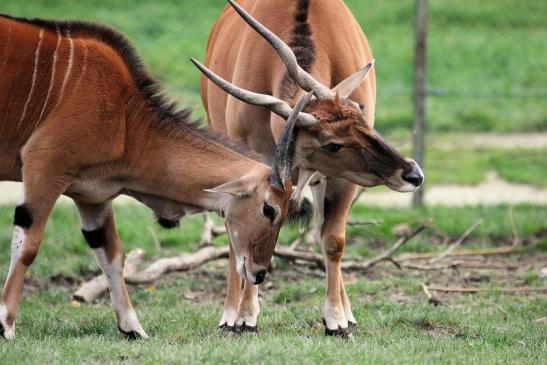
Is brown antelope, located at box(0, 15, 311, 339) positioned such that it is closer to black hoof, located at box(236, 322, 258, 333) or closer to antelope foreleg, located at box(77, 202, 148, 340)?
antelope foreleg, located at box(77, 202, 148, 340)

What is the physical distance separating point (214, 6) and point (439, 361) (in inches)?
523

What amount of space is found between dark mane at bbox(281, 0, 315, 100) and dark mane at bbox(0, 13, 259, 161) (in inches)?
18.7

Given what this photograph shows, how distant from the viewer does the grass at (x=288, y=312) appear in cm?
505

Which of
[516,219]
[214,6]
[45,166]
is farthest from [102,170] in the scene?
[214,6]

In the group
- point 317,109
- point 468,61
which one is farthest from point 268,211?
point 468,61

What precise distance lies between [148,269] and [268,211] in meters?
2.06

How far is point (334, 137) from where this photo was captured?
5.76m

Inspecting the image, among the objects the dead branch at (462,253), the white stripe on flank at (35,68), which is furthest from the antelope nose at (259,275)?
the dead branch at (462,253)

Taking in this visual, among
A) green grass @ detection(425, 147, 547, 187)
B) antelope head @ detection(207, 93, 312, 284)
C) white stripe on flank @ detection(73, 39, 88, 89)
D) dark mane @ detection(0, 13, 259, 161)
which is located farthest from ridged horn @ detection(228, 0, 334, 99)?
green grass @ detection(425, 147, 547, 187)

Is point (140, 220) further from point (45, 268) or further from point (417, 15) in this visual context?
point (417, 15)

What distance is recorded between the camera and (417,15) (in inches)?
407

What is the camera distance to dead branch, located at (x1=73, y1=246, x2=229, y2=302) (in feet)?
23.3

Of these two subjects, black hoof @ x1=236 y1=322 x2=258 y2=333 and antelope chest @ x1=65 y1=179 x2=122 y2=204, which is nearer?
antelope chest @ x1=65 y1=179 x2=122 y2=204

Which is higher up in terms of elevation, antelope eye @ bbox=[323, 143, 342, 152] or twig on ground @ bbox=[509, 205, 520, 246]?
antelope eye @ bbox=[323, 143, 342, 152]
